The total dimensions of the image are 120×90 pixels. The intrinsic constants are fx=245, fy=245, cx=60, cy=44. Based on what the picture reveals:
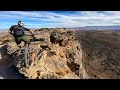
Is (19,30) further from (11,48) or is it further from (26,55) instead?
(11,48)

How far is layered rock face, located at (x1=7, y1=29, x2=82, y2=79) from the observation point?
565 centimetres

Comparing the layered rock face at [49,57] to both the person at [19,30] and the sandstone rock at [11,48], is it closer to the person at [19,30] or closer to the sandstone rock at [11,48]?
the sandstone rock at [11,48]

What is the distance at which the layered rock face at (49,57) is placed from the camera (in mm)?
5652

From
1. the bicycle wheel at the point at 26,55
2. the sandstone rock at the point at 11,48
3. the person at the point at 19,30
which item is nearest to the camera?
the person at the point at 19,30

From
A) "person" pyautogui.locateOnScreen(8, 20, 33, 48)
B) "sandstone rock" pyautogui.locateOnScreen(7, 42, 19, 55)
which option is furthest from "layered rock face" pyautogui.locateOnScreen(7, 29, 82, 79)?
"person" pyautogui.locateOnScreen(8, 20, 33, 48)

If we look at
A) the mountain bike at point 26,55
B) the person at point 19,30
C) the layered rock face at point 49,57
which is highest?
the person at point 19,30

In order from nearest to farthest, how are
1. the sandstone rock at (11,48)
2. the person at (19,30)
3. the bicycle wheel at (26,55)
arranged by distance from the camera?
the person at (19,30)
the bicycle wheel at (26,55)
the sandstone rock at (11,48)

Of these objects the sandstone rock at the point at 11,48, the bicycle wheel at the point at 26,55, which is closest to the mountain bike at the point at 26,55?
the bicycle wheel at the point at 26,55

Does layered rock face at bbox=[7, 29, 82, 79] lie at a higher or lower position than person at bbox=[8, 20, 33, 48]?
lower

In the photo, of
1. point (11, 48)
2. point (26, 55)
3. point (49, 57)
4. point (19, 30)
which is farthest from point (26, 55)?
point (11, 48)

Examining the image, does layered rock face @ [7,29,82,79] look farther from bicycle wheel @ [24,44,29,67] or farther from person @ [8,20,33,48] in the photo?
person @ [8,20,33,48]

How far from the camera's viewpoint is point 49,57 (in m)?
6.84
